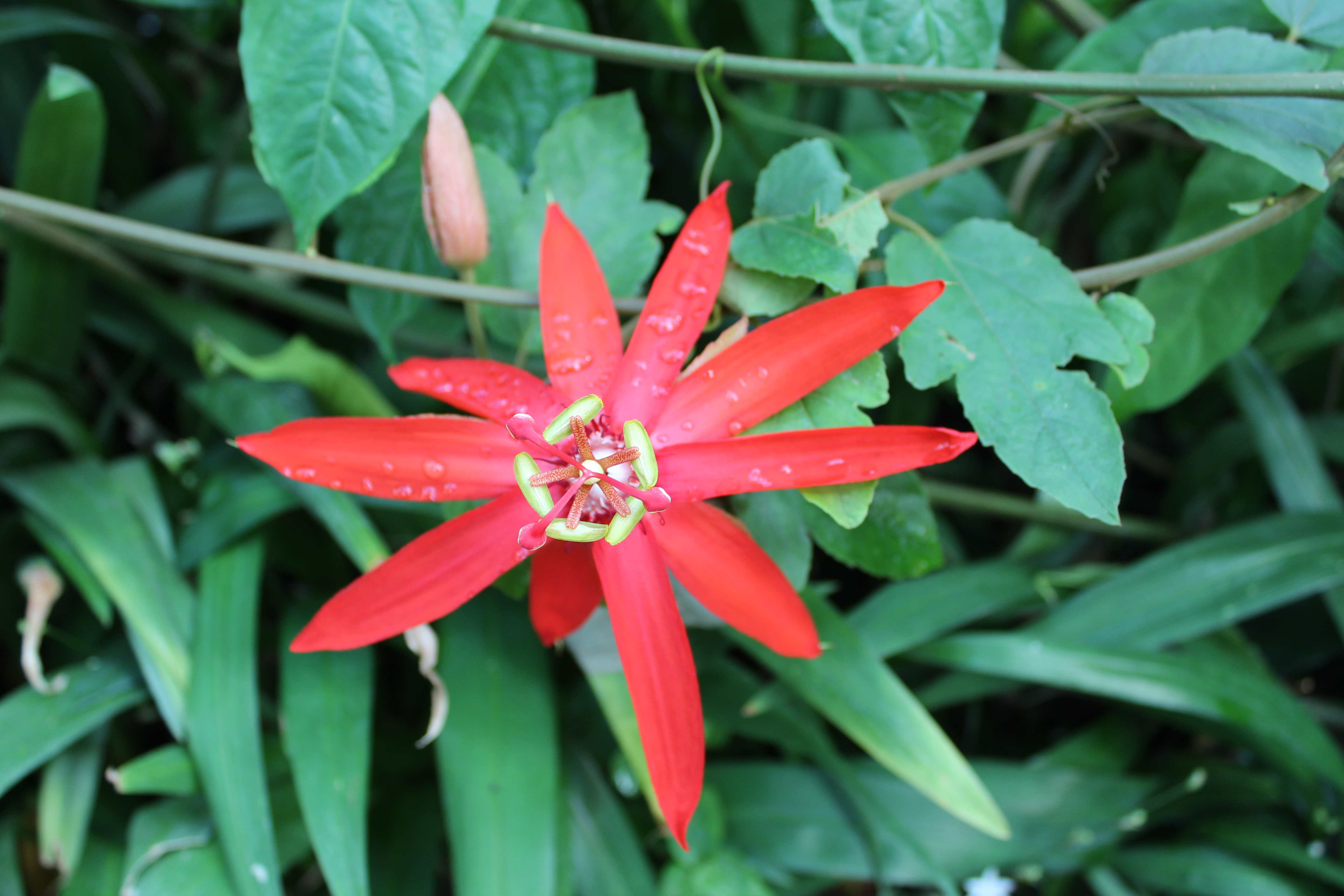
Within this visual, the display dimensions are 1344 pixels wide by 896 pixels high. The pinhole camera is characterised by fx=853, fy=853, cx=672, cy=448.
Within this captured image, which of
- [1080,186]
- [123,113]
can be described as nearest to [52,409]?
[123,113]

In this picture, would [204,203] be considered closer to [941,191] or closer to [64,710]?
[64,710]

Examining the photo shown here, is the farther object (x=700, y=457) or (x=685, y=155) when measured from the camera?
(x=685, y=155)

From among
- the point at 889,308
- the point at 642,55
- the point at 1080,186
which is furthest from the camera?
the point at 1080,186

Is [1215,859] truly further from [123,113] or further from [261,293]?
[123,113]

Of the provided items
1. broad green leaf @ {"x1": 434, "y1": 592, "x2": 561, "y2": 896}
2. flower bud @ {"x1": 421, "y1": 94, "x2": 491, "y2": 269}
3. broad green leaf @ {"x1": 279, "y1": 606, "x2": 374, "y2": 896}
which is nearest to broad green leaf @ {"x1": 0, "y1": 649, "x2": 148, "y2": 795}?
broad green leaf @ {"x1": 279, "y1": 606, "x2": 374, "y2": 896}

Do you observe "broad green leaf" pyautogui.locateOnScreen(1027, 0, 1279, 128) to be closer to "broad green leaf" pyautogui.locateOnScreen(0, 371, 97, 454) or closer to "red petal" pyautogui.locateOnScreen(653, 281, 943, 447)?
"red petal" pyautogui.locateOnScreen(653, 281, 943, 447)

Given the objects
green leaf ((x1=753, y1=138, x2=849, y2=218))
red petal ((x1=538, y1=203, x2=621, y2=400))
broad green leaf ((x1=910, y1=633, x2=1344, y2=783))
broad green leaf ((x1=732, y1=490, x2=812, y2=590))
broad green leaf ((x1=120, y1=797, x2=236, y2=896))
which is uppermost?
green leaf ((x1=753, y1=138, x2=849, y2=218))
